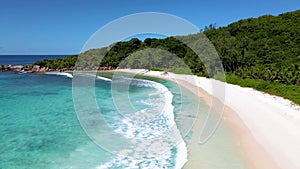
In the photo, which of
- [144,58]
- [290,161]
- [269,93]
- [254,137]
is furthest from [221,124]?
[144,58]

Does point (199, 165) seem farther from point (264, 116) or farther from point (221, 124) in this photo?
point (264, 116)

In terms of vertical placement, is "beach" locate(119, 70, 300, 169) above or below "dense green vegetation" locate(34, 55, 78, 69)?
below

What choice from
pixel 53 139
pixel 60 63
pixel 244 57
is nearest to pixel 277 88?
pixel 53 139

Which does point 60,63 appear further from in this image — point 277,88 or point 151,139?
point 151,139

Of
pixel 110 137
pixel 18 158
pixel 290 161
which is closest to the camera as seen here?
pixel 290 161

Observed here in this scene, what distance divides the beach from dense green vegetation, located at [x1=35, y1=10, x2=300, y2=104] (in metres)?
2.68

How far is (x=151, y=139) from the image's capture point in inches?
489

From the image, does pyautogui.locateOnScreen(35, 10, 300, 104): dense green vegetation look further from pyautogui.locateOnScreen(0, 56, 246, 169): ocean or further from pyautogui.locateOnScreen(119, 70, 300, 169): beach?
pyautogui.locateOnScreen(0, 56, 246, 169): ocean

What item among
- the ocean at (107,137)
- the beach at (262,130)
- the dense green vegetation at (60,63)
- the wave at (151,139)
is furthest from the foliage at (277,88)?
the dense green vegetation at (60,63)

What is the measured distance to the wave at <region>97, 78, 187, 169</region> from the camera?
971 cm

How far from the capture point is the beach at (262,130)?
30.7ft

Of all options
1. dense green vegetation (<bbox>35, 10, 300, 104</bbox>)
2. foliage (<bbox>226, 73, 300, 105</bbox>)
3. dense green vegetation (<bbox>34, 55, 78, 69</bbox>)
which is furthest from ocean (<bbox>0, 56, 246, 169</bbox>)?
dense green vegetation (<bbox>34, 55, 78, 69</bbox>)

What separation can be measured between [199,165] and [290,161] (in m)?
3.19

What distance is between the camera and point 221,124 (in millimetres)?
14391
